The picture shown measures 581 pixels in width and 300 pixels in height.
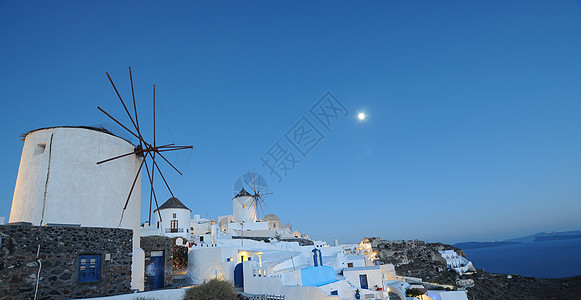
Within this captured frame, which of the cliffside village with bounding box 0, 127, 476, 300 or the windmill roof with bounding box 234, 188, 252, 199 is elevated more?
the windmill roof with bounding box 234, 188, 252, 199

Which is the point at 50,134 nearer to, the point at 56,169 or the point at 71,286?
the point at 56,169

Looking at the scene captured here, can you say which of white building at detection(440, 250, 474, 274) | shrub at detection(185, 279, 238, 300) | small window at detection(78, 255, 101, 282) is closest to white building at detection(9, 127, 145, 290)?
small window at detection(78, 255, 101, 282)

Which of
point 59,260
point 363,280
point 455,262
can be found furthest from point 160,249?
point 455,262

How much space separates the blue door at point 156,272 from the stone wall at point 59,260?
496 centimetres

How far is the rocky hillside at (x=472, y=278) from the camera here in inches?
1425

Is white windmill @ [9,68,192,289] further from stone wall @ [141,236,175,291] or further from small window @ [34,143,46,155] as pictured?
stone wall @ [141,236,175,291]

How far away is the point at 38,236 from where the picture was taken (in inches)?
305

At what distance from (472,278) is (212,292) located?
41611mm

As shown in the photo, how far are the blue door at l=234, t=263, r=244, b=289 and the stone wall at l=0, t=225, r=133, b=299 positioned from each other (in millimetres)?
6766

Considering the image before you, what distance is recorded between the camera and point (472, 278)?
4022cm

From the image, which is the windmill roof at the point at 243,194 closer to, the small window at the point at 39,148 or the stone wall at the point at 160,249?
the stone wall at the point at 160,249

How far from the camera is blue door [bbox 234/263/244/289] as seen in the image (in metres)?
15.2

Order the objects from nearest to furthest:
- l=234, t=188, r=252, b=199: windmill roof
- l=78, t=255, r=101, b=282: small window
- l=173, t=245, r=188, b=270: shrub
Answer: l=78, t=255, r=101, b=282: small window, l=173, t=245, r=188, b=270: shrub, l=234, t=188, r=252, b=199: windmill roof

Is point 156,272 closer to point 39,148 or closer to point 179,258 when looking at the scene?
point 179,258
